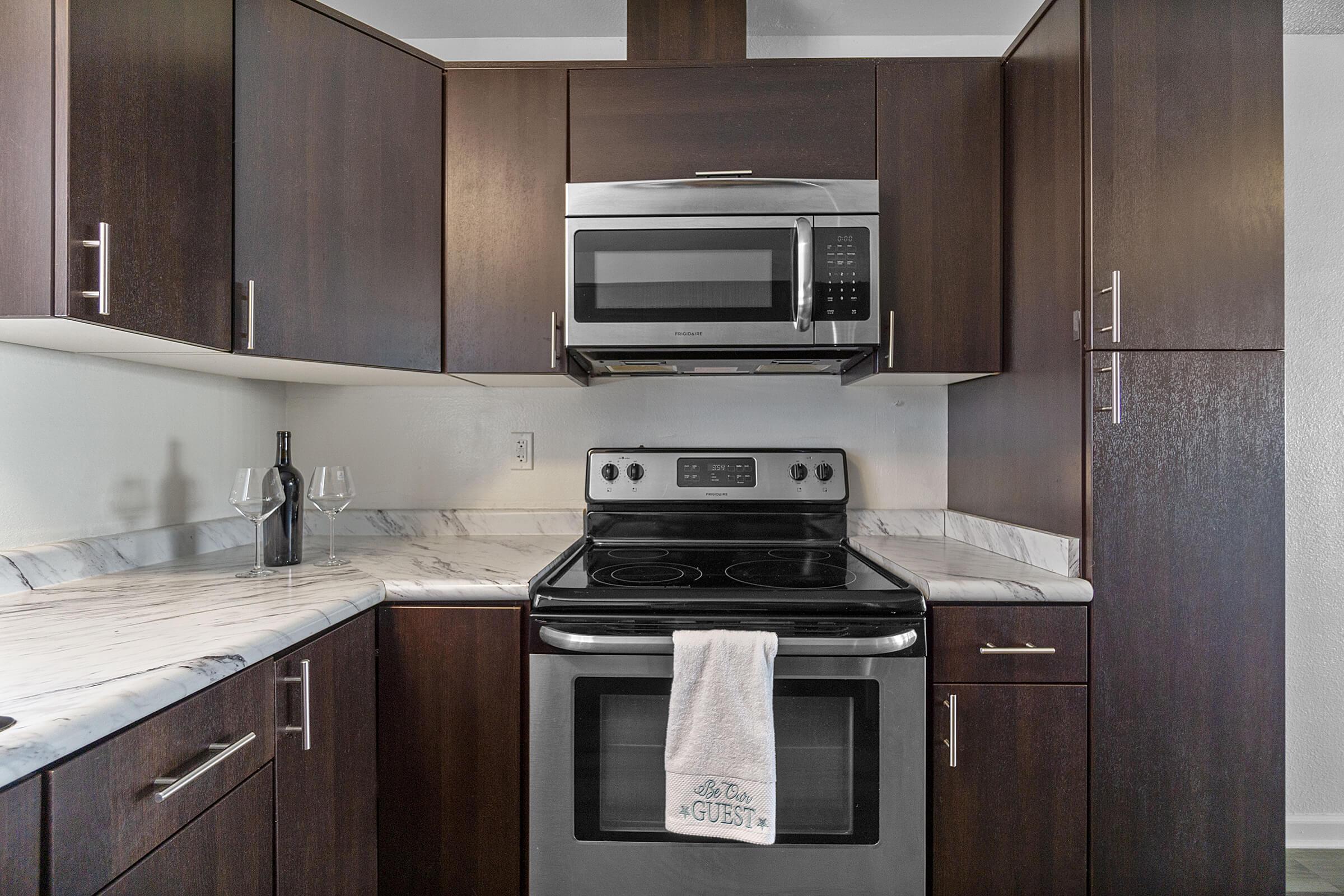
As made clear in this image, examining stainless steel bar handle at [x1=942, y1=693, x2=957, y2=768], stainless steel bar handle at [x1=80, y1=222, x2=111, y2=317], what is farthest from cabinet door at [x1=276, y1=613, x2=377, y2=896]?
stainless steel bar handle at [x1=942, y1=693, x2=957, y2=768]

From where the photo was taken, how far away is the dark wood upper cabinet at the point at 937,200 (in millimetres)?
1682

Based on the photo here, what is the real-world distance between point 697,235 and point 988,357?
0.78 meters

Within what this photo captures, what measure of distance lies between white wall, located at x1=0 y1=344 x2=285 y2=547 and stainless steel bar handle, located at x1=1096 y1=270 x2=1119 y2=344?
2.09m

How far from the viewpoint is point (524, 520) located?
6.85ft

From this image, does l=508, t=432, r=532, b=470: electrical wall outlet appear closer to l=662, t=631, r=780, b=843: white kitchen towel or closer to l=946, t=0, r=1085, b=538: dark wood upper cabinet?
l=662, t=631, r=780, b=843: white kitchen towel

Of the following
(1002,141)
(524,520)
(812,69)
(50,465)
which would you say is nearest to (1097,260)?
(1002,141)

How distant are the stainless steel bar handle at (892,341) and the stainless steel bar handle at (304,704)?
1385 mm

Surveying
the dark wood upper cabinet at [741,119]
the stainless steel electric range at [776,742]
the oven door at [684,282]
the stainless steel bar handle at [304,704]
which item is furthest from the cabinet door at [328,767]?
the dark wood upper cabinet at [741,119]

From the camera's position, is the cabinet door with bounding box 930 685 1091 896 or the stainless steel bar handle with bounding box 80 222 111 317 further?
the cabinet door with bounding box 930 685 1091 896

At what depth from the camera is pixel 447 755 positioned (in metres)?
1.39

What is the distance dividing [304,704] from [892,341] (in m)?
1.43

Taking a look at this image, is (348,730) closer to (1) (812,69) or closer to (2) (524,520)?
(2) (524,520)

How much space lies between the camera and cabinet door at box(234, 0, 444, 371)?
1.42 meters

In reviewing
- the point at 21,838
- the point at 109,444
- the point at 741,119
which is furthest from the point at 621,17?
the point at 21,838
